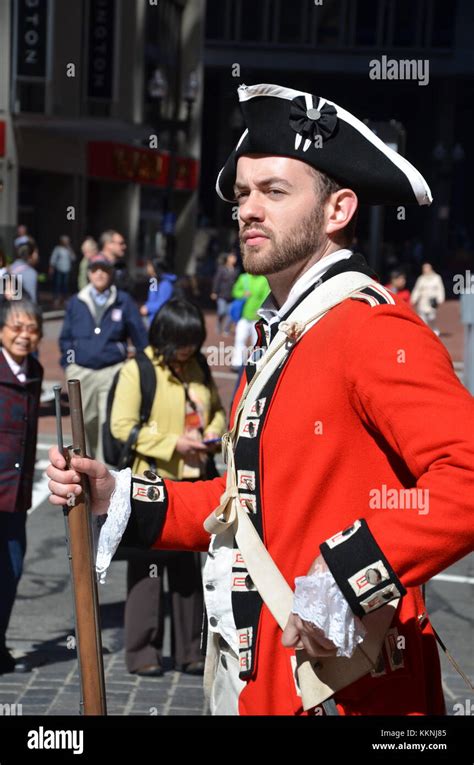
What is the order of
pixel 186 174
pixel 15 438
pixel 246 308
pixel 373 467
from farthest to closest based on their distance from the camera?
pixel 186 174
pixel 246 308
pixel 15 438
pixel 373 467

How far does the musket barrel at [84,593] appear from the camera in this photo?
8.21 feet

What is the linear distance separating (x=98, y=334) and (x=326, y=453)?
7784mm

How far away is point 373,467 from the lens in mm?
2441

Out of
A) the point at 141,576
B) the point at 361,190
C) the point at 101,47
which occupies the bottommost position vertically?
the point at 141,576

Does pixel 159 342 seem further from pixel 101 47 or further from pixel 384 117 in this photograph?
Result: pixel 384 117

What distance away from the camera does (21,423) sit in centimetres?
597

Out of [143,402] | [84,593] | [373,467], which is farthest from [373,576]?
[143,402]

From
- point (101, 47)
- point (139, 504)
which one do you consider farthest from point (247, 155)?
point (101, 47)

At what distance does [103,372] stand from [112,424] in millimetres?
3949

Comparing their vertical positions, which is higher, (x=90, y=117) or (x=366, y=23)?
(x=366, y=23)

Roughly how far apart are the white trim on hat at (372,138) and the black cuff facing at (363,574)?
2.66 ft

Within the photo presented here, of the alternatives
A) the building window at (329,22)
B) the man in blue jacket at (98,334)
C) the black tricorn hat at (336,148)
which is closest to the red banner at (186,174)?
the building window at (329,22)
